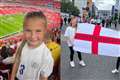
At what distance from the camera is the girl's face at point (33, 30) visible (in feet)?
11.0

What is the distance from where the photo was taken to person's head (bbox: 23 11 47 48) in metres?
Answer: 3.36

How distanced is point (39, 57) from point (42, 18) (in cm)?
30

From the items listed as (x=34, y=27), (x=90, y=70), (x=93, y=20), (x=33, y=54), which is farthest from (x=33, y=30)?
(x=93, y=20)

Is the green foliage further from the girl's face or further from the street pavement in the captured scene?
the street pavement

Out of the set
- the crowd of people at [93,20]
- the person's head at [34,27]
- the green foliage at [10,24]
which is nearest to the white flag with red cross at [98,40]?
the green foliage at [10,24]

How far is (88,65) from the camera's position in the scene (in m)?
12.1

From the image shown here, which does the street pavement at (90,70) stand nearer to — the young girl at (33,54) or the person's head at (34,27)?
the young girl at (33,54)

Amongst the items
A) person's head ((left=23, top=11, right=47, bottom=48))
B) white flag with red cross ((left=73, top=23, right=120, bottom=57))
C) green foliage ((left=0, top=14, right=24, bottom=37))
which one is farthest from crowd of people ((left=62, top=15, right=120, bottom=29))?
person's head ((left=23, top=11, right=47, bottom=48))

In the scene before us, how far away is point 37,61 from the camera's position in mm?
3492

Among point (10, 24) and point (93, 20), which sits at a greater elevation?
→ point (10, 24)

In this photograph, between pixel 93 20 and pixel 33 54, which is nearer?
pixel 33 54

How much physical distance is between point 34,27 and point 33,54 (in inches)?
8.7

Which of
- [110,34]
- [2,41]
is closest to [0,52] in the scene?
[2,41]

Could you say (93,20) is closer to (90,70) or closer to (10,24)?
(90,70)
